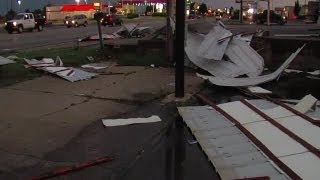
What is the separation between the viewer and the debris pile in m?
14.3

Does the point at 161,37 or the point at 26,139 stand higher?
the point at 161,37

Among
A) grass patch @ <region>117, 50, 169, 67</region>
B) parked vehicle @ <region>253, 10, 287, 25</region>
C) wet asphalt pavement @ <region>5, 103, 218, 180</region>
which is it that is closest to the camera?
wet asphalt pavement @ <region>5, 103, 218, 180</region>

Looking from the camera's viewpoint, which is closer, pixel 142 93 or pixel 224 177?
pixel 224 177

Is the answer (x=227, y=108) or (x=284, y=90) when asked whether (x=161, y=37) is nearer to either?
(x=284, y=90)

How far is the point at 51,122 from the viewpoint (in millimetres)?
9367

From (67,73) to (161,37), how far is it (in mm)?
6282

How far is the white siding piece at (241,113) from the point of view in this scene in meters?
9.00

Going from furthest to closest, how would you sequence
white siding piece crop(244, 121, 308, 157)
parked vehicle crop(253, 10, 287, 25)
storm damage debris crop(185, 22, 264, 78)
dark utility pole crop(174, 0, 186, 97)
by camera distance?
parked vehicle crop(253, 10, 287, 25) → storm damage debris crop(185, 22, 264, 78) → dark utility pole crop(174, 0, 186, 97) → white siding piece crop(244, 121, 308, 157)

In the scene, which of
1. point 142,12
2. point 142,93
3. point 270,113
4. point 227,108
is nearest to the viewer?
point 270,113

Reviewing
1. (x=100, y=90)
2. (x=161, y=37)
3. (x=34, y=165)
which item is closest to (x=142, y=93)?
(x=100, y=90)

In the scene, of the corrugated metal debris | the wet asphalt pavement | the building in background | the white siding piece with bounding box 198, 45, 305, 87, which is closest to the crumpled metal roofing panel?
the corrugated metal debris

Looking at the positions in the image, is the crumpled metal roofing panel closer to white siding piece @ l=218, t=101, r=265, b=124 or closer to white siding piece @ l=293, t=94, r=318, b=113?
white siding piece @ l=218, t=101, r=265, b=124

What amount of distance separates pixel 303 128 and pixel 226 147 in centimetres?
148

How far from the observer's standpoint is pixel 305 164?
6.58 meters
